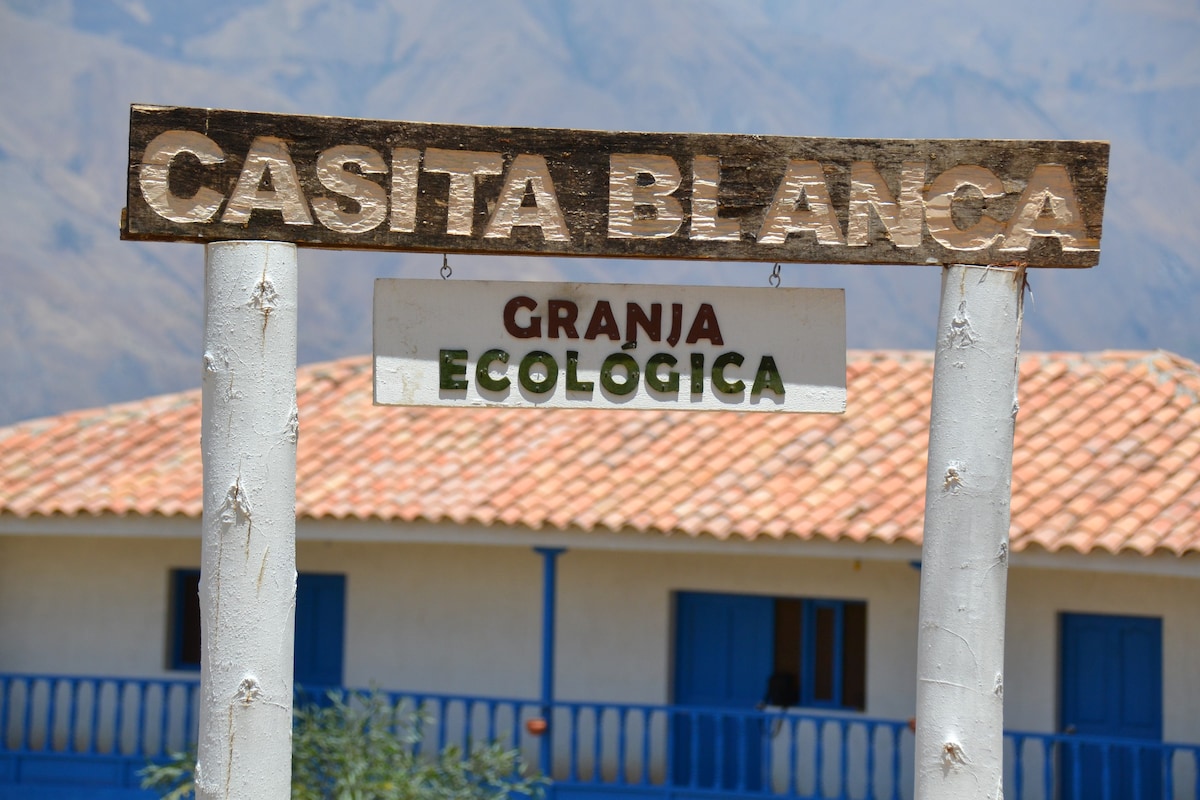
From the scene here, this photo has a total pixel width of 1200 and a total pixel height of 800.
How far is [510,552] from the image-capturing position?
13117 millimetres

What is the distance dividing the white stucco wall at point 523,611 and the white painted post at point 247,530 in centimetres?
816

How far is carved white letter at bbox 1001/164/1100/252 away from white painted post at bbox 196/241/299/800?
2.15 meters

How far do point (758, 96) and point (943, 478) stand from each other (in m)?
68.6

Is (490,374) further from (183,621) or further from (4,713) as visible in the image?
(183,621)

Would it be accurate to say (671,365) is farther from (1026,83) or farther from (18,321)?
(1026,83)

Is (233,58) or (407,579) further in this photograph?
(233,58)

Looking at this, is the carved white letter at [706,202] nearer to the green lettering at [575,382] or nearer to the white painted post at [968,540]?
the green lettering at [575,382]

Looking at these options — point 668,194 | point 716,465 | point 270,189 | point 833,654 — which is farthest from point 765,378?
point 833,654

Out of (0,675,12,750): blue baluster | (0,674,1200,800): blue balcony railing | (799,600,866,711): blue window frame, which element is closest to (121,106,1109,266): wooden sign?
(0,674,1200,800): blue balcony railing

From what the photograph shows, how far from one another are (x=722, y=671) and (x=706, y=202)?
8.94 m

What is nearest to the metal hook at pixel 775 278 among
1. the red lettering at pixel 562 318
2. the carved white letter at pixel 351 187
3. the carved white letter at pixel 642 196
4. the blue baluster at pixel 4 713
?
the carved white letter at pixel 642 196

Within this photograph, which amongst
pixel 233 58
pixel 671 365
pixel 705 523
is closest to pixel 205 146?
pixel 671 365

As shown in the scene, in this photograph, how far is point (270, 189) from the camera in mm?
4359

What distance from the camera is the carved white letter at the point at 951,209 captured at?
4.44 m
